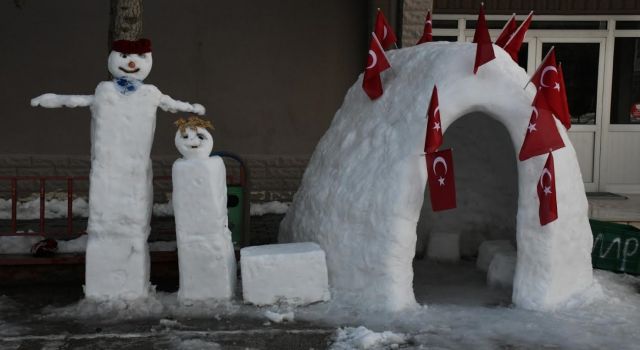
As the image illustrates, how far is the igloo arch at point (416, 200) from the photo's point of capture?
6398 mm

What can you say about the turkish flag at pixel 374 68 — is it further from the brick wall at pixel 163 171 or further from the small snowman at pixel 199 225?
the brick wall at pixel 163 171

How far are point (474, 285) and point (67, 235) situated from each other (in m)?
4.17

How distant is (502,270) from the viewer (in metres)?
7.27

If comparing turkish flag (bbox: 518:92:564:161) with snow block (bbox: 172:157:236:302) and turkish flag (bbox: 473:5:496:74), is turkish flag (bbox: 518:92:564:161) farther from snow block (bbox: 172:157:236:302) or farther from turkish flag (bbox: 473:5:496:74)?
snow block (bbox: 172:157:236:302)

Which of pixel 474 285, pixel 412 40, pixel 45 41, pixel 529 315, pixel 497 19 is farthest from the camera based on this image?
pixel 497 19

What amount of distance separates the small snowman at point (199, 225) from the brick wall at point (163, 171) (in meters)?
3.77

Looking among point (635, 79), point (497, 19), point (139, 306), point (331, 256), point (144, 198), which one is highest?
point (497, 19)

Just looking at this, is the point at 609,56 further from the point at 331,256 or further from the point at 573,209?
the point at 331,256

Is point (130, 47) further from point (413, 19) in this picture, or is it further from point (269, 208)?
point (269, 208)

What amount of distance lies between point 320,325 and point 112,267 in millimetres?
1850

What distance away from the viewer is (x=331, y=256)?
6.70 m

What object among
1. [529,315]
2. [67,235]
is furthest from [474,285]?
[67,235]

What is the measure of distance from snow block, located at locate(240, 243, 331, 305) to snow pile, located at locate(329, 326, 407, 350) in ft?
2.40

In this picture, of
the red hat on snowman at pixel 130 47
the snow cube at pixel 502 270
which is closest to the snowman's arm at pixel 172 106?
the red hat on snowman at pixel 130 47
